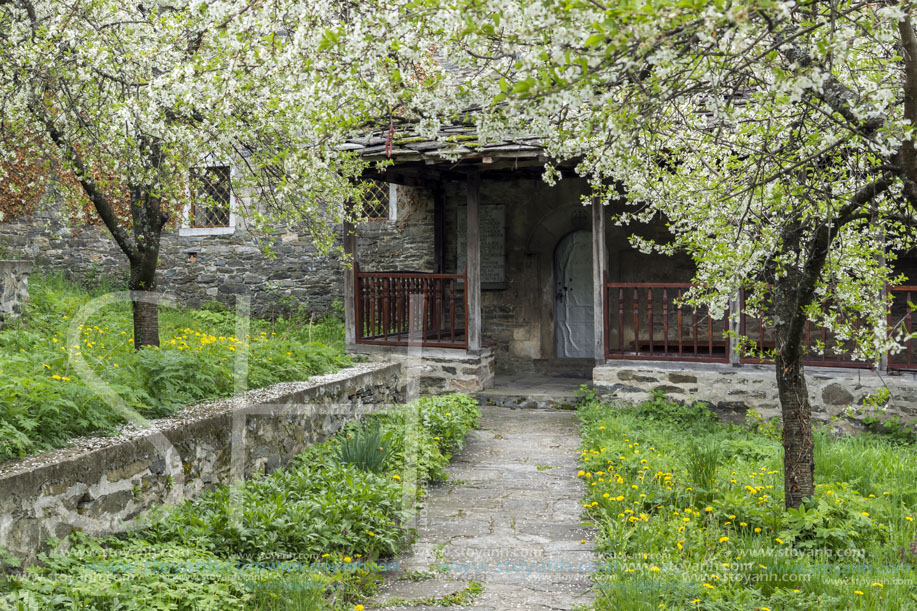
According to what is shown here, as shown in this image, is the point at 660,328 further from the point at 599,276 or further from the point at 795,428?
the point at 795,428

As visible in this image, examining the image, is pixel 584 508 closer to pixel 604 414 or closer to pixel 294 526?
pixel 294 526

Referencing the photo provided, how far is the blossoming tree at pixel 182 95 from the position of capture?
12.2 feet

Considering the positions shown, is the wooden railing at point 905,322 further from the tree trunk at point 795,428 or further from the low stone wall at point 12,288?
the low stone wall at point 12,288

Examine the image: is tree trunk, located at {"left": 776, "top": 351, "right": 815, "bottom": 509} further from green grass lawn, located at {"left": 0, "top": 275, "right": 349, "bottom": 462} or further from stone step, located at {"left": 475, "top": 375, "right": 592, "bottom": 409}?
stone step, located at {"left": 475, "top": 375, "right": 592, "bottom": 409}

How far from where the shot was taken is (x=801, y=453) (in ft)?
13.2

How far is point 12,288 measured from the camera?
7.48 metres

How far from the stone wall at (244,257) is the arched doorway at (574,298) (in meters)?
1.96

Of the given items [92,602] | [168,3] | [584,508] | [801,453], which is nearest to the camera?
[92,602]

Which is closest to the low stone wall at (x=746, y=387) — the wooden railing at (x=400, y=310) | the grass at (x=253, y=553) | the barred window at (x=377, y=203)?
the wooden railing at (x=400, y=310)

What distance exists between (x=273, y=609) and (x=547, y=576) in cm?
138

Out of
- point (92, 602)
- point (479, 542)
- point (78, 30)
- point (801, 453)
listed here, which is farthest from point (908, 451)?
point (78, 30)

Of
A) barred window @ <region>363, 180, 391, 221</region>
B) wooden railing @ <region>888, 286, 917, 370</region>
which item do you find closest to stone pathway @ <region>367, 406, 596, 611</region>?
wooden railing @ <region>888, 286, 917, 370</region>

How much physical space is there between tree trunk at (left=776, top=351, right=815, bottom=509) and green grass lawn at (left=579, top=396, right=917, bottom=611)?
0.11 m

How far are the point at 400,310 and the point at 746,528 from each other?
5.92m
